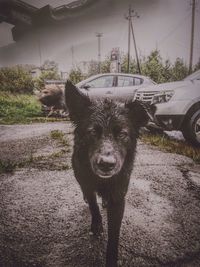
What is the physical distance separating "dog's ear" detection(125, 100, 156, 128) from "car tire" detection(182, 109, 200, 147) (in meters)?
2.34

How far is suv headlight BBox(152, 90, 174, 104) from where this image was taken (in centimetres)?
410

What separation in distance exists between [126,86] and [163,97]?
310cm

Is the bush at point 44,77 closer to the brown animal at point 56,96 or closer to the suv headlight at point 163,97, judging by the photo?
the brown animal at point 56,96

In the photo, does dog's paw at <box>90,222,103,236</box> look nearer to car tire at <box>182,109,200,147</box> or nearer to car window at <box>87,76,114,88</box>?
car tire at <box>182,109,200,147</box>

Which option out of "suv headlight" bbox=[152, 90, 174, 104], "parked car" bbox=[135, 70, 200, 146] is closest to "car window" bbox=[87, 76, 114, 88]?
Result: "suv headlight" bbox=[152, 90, 174, 104]

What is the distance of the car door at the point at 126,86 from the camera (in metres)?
6.87

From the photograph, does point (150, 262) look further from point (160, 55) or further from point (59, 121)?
point (59, 121)

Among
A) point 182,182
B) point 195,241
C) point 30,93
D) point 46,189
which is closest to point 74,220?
point 46,189

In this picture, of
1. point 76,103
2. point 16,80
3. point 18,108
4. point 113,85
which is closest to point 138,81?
point 113,85

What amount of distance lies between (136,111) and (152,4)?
9.81 ft

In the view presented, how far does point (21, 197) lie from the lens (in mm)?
2340

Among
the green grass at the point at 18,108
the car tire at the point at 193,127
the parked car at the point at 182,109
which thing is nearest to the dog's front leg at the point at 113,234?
the parked car at the point at 182,109

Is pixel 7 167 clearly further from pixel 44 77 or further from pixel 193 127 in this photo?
pixel 193 127

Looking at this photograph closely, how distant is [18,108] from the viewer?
278 inches
